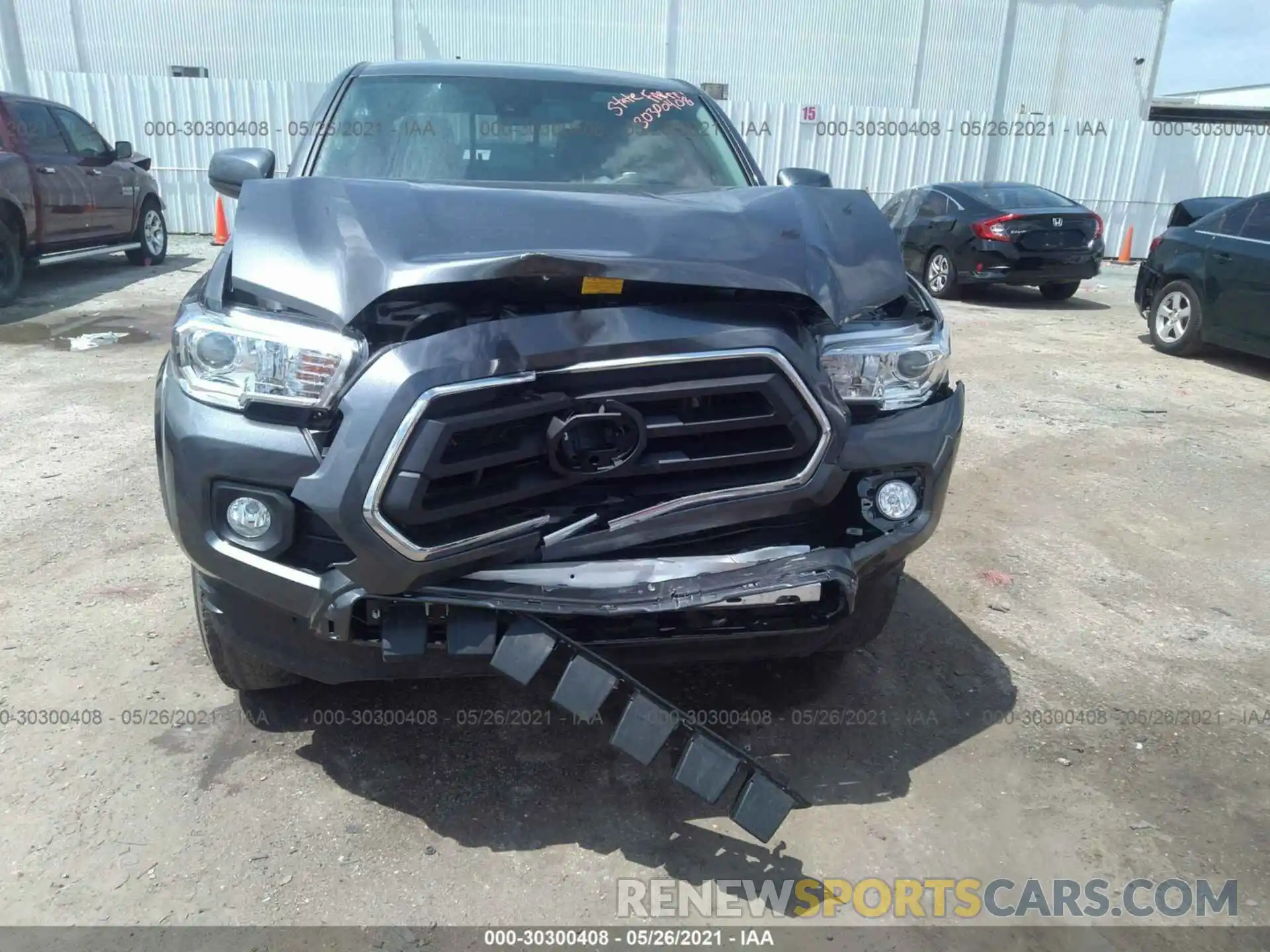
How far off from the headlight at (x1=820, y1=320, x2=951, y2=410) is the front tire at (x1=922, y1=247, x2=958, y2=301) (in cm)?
917

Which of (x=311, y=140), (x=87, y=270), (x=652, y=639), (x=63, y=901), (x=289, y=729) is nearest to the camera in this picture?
(x=63, y=901)

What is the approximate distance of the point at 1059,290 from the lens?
1166cm

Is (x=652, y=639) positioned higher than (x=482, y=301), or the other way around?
(x=482, y=301)

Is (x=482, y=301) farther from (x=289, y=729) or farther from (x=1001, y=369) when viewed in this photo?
(x=1001, y=369)

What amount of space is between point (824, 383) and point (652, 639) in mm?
756

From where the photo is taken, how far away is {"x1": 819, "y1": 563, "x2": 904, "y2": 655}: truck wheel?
2.58 metres

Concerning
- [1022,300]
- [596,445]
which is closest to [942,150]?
[1022,300]

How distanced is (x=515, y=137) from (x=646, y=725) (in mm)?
2373

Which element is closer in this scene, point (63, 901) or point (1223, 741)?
point (63, 901)

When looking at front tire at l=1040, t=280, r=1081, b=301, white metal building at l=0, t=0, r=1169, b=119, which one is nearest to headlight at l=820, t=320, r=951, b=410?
front tire at l=1040, t=280, r=1081, b=301

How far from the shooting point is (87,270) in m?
11.3

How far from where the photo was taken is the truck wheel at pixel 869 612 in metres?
2.58

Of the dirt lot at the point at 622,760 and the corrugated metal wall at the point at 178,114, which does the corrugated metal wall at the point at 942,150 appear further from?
the dirt lot at the point at 622,760

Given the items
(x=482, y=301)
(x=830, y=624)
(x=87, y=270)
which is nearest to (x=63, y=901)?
(x=482, y=301)
